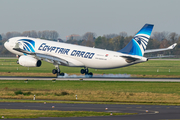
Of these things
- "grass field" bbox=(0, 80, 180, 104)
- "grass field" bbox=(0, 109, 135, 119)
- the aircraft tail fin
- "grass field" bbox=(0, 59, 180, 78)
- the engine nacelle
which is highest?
the aircraft tail fin

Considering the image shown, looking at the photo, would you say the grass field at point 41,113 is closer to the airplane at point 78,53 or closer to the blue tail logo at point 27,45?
the airplane at point 78,53

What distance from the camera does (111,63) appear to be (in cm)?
6125

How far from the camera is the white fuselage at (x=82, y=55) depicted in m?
60.8

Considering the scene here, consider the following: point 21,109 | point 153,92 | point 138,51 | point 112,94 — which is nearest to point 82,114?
point 21,109

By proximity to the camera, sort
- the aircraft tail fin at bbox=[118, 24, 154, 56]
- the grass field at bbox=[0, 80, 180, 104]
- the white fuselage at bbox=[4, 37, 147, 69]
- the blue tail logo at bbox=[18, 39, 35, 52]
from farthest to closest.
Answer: the blue tail logo at bbox=[18, 39, 35, 52] < the white fuselage at bbox=[4, 37, 147, 69] < the aircraft tail fin at bbox=[118, 24, 154, 56] < the grass field at bbox=[0, 80, 180, 104]

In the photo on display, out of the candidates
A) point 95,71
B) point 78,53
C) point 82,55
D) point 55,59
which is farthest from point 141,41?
point 95,71

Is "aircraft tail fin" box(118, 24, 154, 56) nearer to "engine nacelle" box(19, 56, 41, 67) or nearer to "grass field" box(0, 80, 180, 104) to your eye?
"grass field" box(0, 80, 180, 104)

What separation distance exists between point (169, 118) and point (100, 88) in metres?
24.7

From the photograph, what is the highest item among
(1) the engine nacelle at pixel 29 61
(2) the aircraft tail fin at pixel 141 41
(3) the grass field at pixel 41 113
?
(2) the aircraft tail fin at pixel 141 41

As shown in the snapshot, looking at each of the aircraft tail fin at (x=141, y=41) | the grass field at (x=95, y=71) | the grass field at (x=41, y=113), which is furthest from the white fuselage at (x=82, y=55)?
the grass field at (x=41, y=113)

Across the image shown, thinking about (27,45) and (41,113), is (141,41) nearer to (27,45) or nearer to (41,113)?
(27,45)

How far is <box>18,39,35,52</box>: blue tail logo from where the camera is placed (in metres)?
68.8

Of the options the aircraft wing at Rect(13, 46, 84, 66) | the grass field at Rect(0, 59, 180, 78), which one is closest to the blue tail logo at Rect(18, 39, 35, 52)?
the aircraft wing at Rect(13, 46, 84, 66)

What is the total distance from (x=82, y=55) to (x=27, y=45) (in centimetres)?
1302
